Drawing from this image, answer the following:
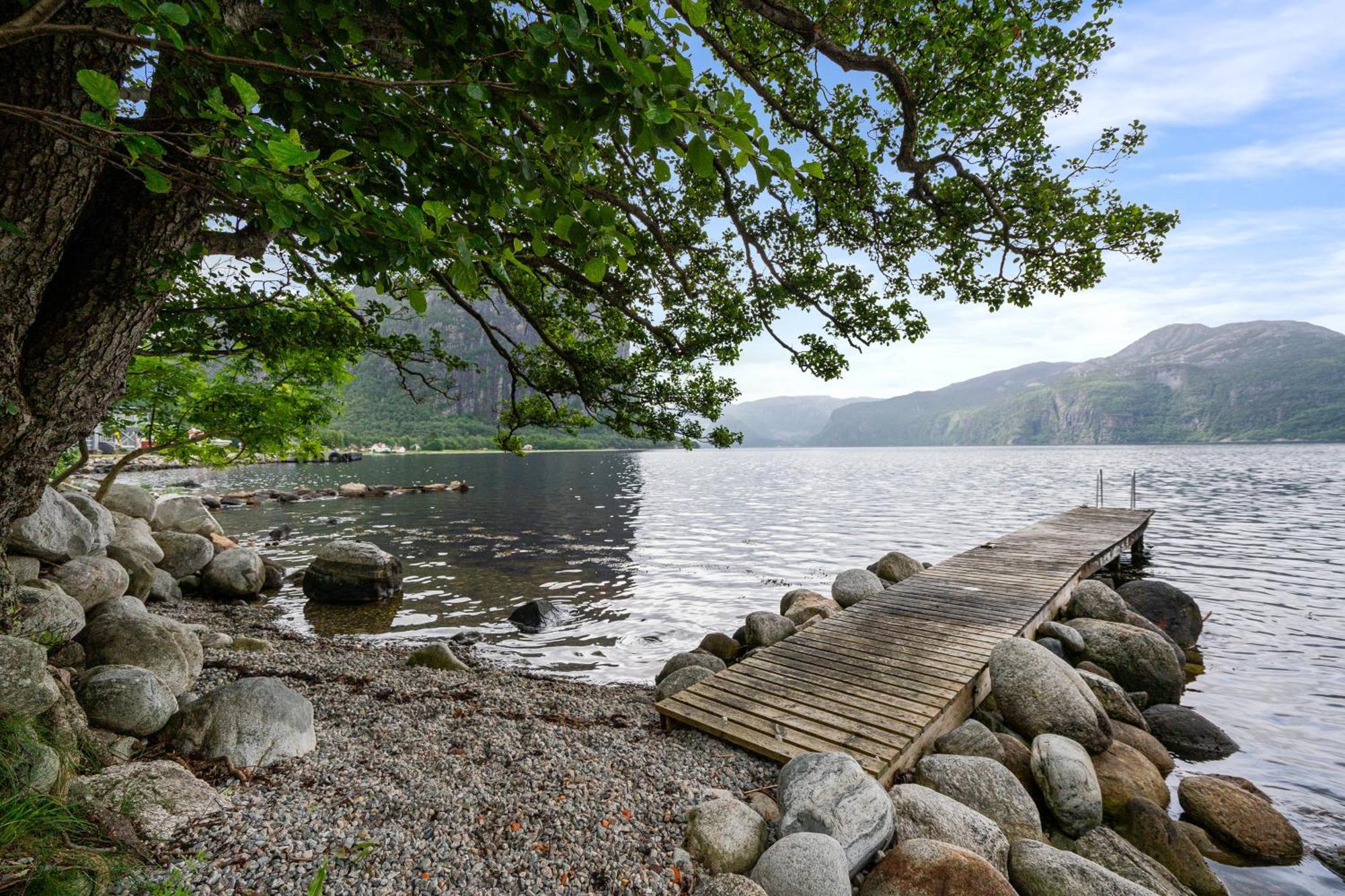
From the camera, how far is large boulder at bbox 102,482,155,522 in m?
16.3

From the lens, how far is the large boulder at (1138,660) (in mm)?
9781

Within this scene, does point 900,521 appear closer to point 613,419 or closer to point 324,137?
point 613,419

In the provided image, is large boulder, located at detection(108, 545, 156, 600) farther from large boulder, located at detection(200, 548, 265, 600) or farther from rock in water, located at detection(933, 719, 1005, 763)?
rock in water, located at detection(933, 719, 1005, 763)

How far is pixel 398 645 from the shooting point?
1218cm

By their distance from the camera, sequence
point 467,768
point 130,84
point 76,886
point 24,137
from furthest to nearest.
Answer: point 130,84, point 467,768, point 24,137, point 76,886

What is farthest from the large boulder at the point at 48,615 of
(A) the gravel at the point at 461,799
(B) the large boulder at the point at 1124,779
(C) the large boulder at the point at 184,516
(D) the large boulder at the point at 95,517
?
(C) the large boulder at the point at 184,516

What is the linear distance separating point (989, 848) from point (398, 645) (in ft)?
36.2

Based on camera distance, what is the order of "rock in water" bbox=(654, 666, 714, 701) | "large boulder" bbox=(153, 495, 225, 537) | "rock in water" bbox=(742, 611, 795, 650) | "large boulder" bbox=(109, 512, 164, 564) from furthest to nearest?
"large boulder" bbox=(153, 495, 225, 537) < "large boulder" bbox=(109, 512, 164, 564) < "rock in water" bbox=(742, 611, 795, 650) < "rock in water" bbox=(654, 666, 714, 701)

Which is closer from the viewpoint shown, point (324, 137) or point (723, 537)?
point (324, 137)

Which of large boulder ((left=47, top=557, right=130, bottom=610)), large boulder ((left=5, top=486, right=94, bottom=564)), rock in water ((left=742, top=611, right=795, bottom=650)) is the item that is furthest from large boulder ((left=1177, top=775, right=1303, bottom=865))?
large boulder ((left=5, top=486, right=94, bottom=564))

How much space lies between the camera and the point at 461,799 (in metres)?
4.82

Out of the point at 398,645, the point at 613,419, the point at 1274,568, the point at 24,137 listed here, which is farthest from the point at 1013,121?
the point at 1274,568

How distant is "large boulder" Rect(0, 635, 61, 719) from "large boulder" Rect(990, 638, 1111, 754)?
31.3 feet

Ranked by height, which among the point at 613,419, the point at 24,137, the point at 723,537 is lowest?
the point at 723,537
